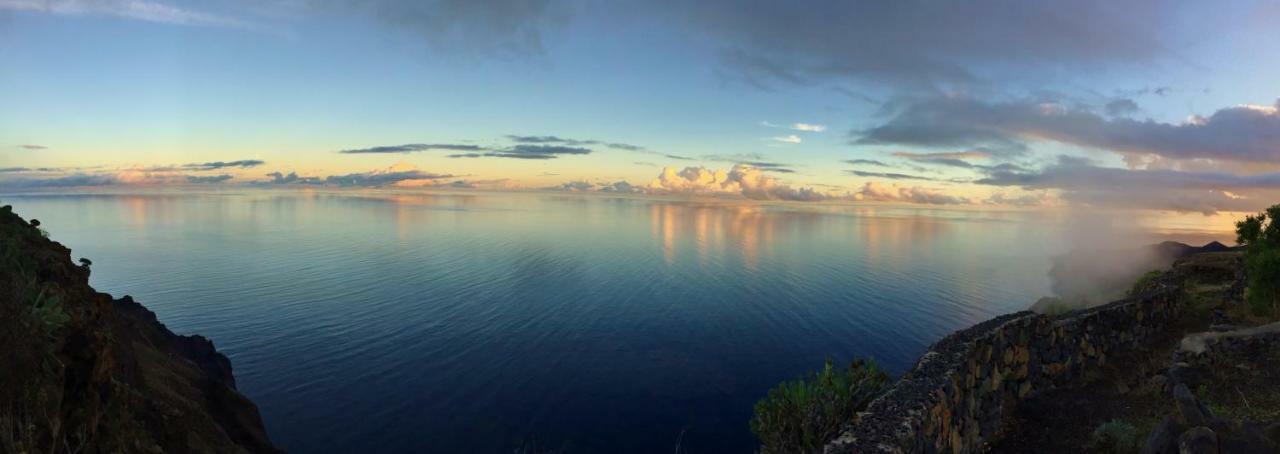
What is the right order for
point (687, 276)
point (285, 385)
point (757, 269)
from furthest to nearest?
point (757, 269), point (687, 276), point (285, 385)

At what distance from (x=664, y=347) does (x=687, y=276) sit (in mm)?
33663

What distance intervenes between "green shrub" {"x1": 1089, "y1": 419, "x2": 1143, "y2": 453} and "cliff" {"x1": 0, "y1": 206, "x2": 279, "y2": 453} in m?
17.5

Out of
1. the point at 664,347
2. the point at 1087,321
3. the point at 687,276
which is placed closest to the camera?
the point at 1087,321

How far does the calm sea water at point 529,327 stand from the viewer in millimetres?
32625

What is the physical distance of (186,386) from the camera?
21.3 m

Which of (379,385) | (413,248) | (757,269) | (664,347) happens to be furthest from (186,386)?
(413,248)

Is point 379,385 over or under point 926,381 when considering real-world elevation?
under

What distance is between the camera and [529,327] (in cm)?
5103

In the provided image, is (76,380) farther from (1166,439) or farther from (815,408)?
(1166,439)

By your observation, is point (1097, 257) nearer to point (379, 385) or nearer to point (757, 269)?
point (757, 269)

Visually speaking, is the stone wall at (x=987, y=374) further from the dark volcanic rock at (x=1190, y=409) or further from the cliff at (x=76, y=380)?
the cliff at (x=76, y=380)

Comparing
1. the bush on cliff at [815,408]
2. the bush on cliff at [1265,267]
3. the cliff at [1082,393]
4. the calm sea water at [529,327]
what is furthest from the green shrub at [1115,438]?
the calm sea water at [529,327]

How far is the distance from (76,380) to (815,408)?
15940 millimetres

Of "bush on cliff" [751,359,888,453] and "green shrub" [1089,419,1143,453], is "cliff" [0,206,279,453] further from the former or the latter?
"green shrub" [1089,419,1143,453]
